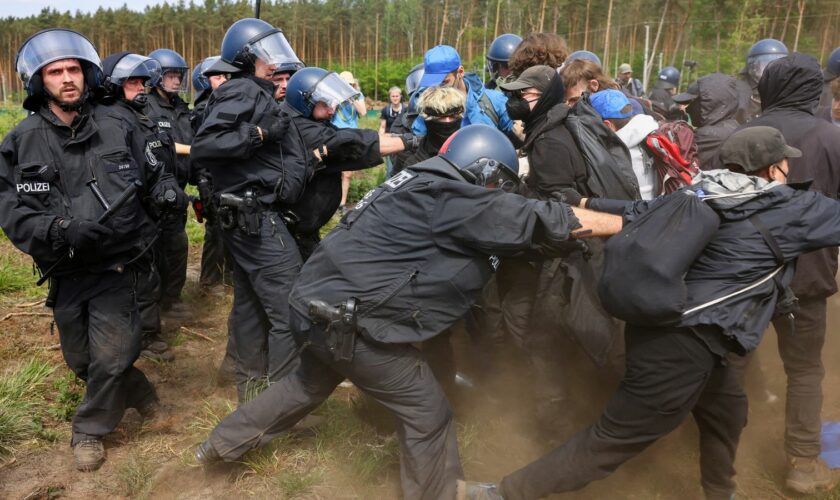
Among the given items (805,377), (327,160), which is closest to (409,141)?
(327,160)

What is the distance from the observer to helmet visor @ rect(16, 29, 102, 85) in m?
3.63

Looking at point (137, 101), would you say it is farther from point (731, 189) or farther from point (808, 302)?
point (808, 302)

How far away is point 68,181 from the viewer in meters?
3.70

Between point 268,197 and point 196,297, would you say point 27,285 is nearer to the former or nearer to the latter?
point 196,297

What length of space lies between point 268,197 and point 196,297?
9.88 feet

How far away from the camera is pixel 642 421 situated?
3055 millimetres

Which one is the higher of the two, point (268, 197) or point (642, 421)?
point (268, 197)

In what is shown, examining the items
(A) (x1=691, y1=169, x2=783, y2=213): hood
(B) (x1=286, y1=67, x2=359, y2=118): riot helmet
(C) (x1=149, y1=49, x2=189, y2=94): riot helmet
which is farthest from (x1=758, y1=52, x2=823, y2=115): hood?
(C) (x1=149, y1=49, x2=189, y2=94): riot helmet

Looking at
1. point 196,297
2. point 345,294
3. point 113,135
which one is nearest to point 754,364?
point 345,294

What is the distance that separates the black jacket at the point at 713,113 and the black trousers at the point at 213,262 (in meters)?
4.49

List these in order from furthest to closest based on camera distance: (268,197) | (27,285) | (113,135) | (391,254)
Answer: (27,285)
(268,197)
(113,135)
(391,254)

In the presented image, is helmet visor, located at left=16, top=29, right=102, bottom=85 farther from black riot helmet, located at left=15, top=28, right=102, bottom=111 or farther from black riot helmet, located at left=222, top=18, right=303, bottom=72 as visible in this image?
black riot helmet, located at left=222, top=18, right=303, bottom=72

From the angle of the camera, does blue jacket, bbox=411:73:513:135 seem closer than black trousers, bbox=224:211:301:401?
No

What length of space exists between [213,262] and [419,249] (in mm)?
4326
